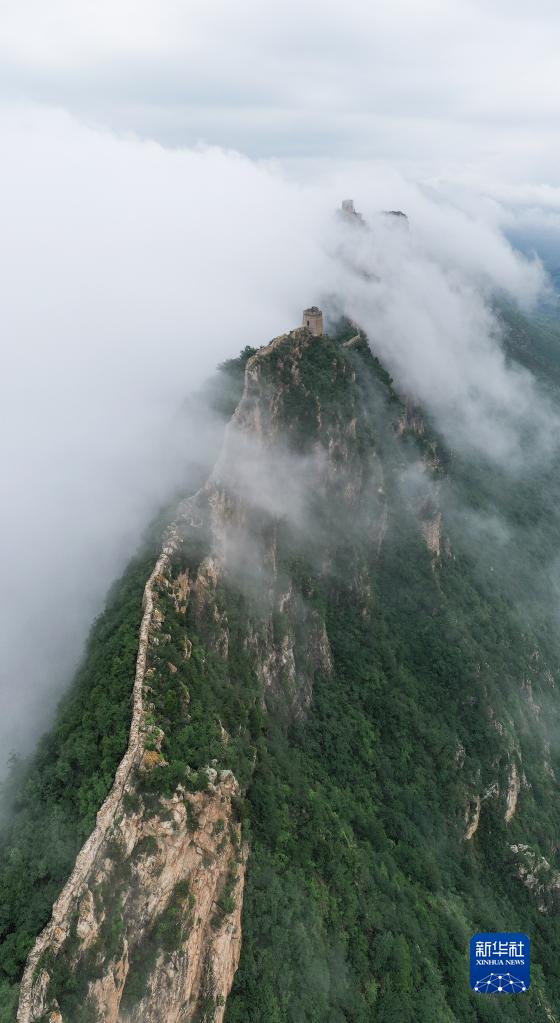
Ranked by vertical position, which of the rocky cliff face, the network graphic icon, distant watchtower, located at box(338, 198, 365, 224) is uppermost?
distant watchtower, located at box(338, 198, 365, 224)

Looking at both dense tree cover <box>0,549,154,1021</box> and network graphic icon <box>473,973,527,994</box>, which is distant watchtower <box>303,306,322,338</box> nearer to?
dense tree cover <box>0,549,154,1021</box>

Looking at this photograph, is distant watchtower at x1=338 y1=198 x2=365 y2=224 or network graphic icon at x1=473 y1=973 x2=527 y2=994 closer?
network graphic icon at x1=473 y1=973 x2=527 y2=994

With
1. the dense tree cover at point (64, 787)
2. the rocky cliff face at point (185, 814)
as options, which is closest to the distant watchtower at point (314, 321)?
the rocky cliff face at point (185, 814)

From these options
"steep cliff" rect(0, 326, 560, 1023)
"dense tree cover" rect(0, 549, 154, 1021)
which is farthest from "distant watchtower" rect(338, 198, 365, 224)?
"dense tree cover" rect(0, 549, 154, 1021)

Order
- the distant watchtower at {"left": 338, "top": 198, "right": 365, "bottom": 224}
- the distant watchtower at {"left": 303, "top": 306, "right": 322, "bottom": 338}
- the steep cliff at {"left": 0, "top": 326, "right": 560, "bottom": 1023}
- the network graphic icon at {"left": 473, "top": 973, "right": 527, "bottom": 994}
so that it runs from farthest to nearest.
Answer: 1. the distant watchtower at {"left": 338, "top": 198, "right": 365, "bottom": 224}
2. the distant watchtower at {"left": 303, "top": 306, "right": 322, "bottom": 338}
3. the network graphic icon at {"left": 473, "top": 973, "right": 527, "bottom": 994}
4. the steep cliff at {"left": 0, "top": 326, "right": 560, "bottom": 1023}

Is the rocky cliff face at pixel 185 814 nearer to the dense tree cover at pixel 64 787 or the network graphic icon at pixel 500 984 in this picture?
the dense tree cover at pixel 64 787

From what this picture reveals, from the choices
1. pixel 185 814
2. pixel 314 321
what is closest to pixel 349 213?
pixel 314 321

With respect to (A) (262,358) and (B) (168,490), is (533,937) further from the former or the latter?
(A) (262,358)
